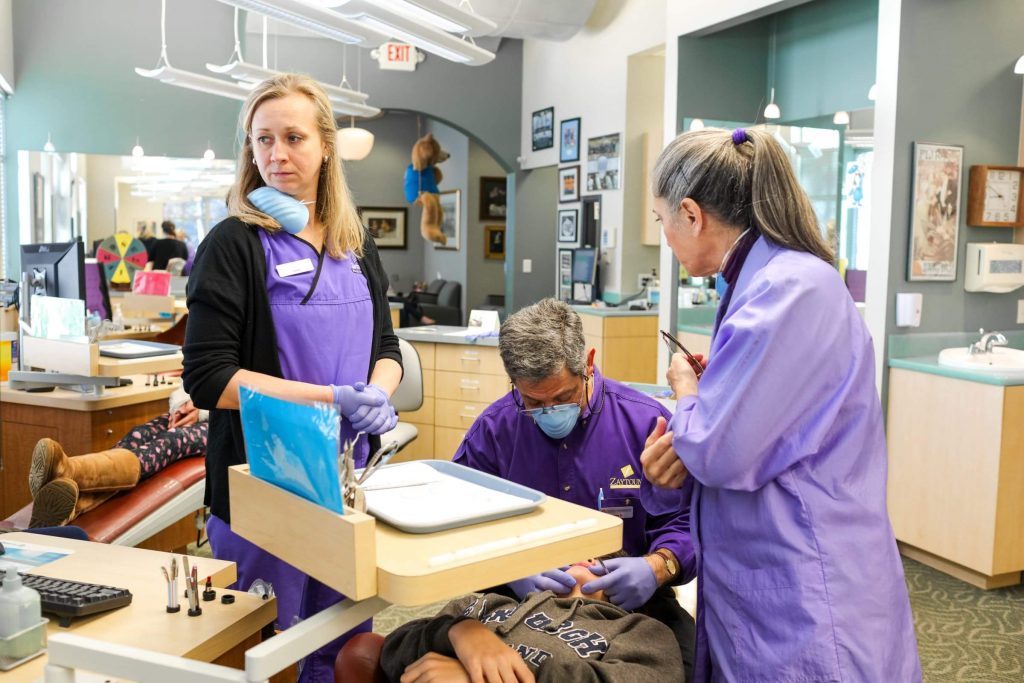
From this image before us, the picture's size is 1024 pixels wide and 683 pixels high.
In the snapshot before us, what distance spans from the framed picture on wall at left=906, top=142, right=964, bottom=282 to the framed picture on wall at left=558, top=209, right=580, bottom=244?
15.4ft

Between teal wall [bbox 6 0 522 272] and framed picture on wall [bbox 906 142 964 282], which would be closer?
framed picture on wall [bbox 906 142 964 282]

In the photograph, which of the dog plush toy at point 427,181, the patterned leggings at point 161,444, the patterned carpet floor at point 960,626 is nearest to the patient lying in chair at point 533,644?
the patterned carpet floor at point 960,626

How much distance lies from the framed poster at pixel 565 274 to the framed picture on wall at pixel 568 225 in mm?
128

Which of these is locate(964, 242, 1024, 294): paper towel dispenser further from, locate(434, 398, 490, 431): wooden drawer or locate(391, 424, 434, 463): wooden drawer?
locate(391, 424, 434, 463): wooden drawer

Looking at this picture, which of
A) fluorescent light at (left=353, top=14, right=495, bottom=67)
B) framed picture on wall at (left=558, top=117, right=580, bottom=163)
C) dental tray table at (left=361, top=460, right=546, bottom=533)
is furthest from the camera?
framed picture on wall at (left=558, top=117, right=580, bottom=163)

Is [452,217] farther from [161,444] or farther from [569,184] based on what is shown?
[161,444]

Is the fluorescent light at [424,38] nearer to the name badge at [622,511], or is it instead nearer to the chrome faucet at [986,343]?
the chrome faucet at [986,343]

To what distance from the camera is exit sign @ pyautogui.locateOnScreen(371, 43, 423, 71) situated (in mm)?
9289

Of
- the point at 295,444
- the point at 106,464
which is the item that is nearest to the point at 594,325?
the point at 106,464

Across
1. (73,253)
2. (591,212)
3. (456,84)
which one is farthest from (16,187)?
(73,253)

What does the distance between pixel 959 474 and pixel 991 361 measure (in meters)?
0.51

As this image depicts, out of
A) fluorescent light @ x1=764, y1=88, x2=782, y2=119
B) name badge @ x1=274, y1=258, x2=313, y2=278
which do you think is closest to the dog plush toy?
fluorescent light @ x1=764, y1=88, x2=782, y2=119

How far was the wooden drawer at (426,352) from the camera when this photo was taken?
5500 mm

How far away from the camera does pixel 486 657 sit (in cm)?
131
